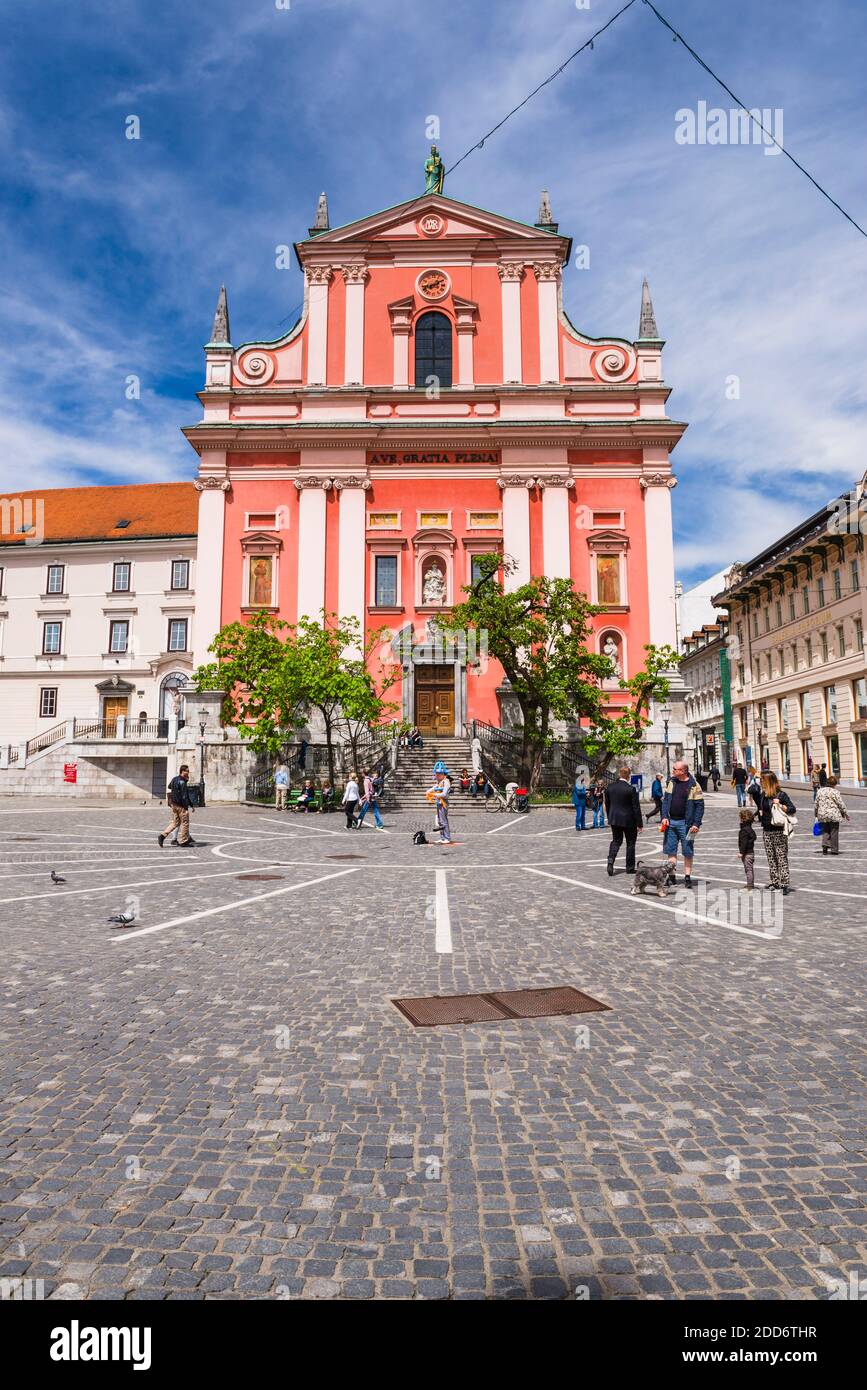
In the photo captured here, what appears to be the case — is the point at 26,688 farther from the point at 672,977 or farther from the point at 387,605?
the point at 672,977

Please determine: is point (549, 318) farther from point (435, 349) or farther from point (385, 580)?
point (385, 580)

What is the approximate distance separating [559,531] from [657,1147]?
3543 centimetres

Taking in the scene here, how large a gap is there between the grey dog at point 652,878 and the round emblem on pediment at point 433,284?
1398 inches

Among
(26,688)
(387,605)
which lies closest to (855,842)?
(387,605)

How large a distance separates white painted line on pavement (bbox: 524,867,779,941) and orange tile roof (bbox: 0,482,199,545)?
4248 cm

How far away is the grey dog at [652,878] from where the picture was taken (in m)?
11.2

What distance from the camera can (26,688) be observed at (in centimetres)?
5025

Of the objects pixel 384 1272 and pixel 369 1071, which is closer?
pixel 384 1272

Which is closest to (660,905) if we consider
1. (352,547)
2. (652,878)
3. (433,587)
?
(652,878)

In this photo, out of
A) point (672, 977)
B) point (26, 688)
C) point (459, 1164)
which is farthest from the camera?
point (26, 688)

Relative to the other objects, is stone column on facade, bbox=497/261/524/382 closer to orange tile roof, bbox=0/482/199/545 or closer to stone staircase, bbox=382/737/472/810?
stone staircase, bbox=382/737/472/810

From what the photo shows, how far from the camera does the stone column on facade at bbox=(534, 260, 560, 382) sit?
39062 millimetres

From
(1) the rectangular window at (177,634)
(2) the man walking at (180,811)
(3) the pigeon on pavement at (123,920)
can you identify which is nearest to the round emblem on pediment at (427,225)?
(1) the rectangular window at (177,634)
